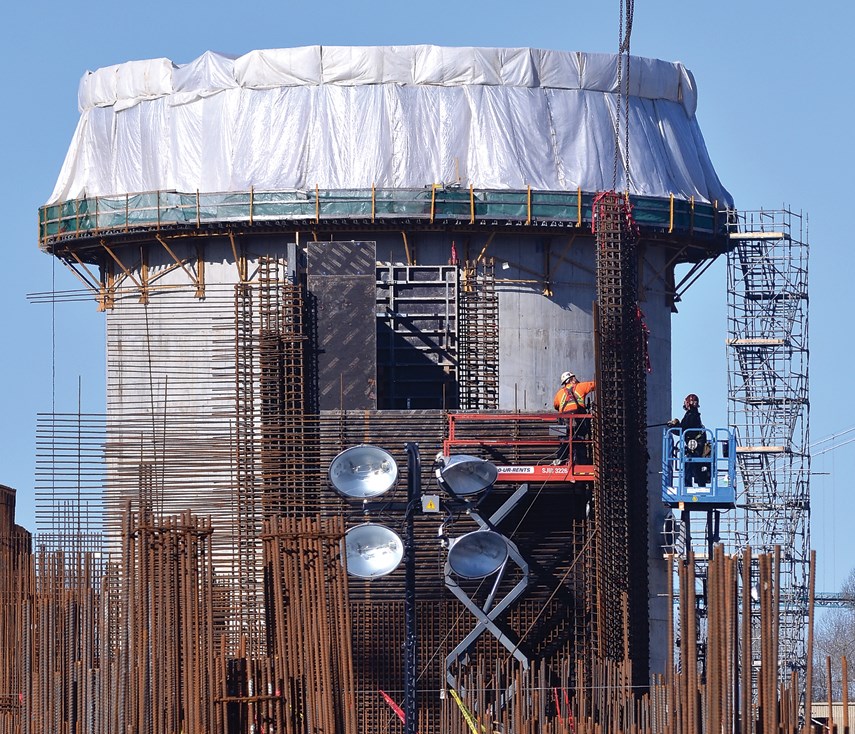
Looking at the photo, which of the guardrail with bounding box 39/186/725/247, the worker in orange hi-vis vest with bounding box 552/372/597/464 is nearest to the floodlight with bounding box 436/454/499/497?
the worker in orange hi-vis vest with bounding box 552/372/597/464

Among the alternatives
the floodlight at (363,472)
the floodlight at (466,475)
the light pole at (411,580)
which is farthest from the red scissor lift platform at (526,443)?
the light pole at (411,580)

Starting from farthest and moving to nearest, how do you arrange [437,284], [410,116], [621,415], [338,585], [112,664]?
1. [410,116]
2. [437,284]
3. [621,415]
4. [338,585]
5. [112,664]

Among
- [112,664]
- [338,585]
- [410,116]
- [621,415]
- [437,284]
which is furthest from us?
[410,116]

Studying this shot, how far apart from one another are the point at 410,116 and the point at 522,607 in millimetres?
13180

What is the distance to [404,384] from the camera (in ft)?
151

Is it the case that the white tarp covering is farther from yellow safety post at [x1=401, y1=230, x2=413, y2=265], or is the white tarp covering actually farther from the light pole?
the light pole

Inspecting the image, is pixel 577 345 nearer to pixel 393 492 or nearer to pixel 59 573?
pixel 393 492

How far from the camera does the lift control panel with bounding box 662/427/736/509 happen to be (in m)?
45.7

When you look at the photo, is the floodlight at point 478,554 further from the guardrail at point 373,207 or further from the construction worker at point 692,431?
the guardrail at point 373,207

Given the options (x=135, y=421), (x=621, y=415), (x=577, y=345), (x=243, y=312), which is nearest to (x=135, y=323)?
(x=135, y=421)

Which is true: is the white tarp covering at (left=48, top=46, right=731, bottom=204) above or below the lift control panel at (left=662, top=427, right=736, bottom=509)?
above

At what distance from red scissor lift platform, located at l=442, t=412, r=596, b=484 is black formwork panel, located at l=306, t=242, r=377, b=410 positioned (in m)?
2.46

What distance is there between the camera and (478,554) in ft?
125

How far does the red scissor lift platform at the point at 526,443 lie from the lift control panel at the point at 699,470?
4.36 metres
